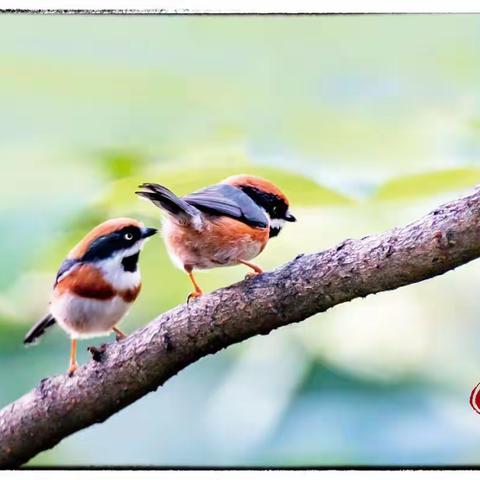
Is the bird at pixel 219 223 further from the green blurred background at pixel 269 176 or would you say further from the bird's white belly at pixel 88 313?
the bird's white belly at pixel 88 313

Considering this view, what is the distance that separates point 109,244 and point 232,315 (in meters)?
0.32

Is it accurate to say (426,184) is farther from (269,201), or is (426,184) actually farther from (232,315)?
(232,315)

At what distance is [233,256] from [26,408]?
528 mm

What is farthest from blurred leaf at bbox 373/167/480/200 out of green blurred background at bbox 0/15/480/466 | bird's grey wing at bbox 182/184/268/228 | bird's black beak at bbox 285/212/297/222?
bird's grey wing at bbox 182/184/268/228

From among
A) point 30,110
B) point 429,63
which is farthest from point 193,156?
point 429,63

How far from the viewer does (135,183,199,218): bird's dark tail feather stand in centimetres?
156

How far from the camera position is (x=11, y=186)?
1.86 m

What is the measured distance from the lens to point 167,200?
158 centimetres

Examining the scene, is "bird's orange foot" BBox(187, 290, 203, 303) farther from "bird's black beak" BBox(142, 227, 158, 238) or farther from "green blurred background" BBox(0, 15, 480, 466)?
"bird's black beak" BBox(142, 227, 158, 238)

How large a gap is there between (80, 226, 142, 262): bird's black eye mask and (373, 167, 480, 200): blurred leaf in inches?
21.5

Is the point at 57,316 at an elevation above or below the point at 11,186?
below
